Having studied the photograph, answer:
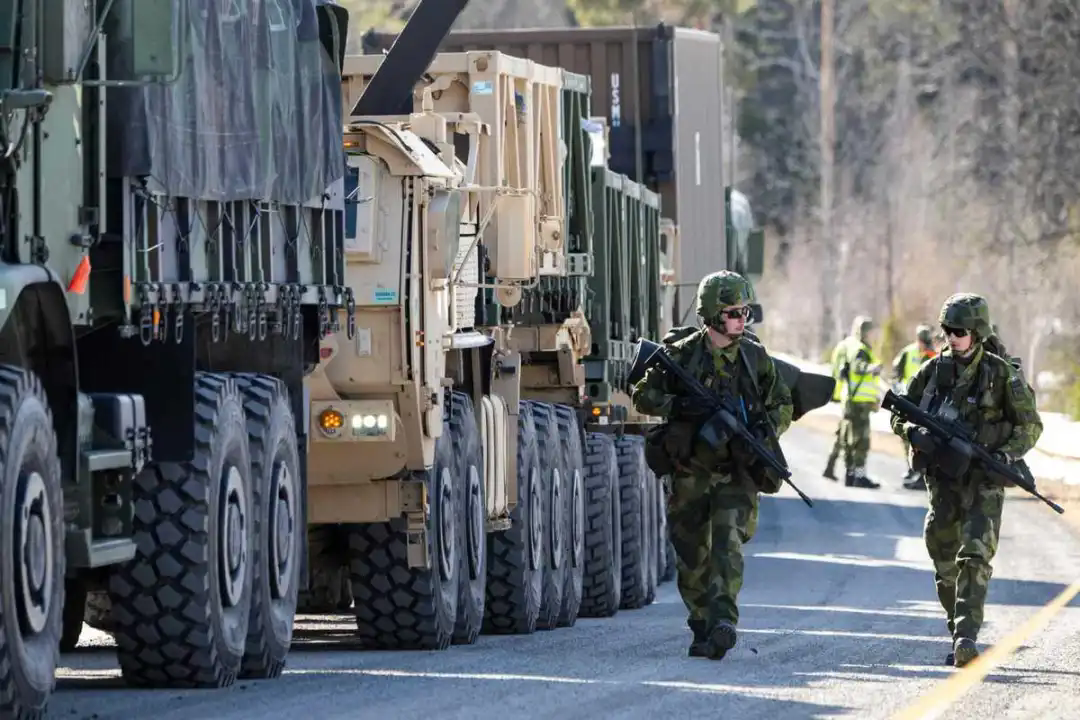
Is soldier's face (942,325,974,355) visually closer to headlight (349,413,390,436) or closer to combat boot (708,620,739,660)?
combat boot (708,620,739,660)

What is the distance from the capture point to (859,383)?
108 feet

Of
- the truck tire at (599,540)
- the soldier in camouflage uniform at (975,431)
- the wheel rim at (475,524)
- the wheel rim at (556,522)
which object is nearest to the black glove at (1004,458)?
the soldier in camouflage uniform at (975,431)

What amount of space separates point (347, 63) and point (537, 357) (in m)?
2.99

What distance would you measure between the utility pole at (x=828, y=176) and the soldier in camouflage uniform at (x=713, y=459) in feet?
177

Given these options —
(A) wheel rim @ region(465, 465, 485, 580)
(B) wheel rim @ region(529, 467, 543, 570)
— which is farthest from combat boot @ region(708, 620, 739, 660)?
(B) wheel rim @ region(529, 467, 543, 570)

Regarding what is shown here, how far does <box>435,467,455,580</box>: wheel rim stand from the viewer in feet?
49.6

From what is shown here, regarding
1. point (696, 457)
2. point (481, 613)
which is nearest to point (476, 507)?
point (481, 613)

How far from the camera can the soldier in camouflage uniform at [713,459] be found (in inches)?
552

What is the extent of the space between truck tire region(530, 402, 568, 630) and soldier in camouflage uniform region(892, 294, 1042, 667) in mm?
3924

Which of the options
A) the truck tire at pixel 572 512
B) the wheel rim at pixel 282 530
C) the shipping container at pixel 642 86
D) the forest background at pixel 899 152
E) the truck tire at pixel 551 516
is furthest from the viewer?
the forest background at pixel 899 152

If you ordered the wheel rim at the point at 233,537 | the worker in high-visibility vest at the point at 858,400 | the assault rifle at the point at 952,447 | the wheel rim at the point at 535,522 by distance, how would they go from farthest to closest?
1. the worker in high-visibility vest at the point at 858,400
2. the wheel rim at the point at 535,522
3. the assault rifle at the point at 952,447
4. the wheel rim at the point at 233,537

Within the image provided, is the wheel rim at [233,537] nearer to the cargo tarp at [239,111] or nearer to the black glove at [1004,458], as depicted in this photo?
the cargo tarp at [239,111]

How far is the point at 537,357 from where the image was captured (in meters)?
19.8

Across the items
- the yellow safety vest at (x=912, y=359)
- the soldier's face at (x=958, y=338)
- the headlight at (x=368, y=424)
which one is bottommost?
the yellow safety vest at (x=912, y=359)
